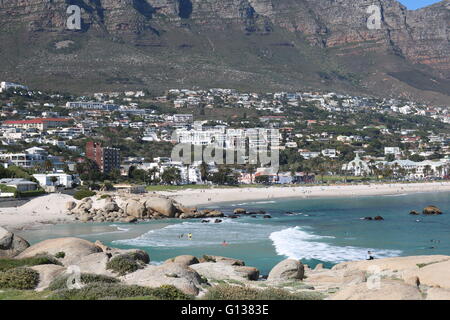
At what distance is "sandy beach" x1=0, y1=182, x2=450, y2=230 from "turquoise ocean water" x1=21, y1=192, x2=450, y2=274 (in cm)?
405

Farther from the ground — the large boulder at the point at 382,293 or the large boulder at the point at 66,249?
the large boulder at the point at 382,293

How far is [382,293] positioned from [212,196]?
81997 mm

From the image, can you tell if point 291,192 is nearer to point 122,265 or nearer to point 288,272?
point 288,272

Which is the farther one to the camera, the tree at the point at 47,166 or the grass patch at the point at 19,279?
the tree at the point at 47,166

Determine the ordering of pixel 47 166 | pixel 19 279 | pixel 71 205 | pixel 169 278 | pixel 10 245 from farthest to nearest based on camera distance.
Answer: pixel 47 166 < pixel 71 205 < pixel 10 245 < pixel 19 279 < pixel 169 278

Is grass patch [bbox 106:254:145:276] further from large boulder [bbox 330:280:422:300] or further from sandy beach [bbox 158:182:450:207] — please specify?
sandy beach [bbox 158:182:450:207]

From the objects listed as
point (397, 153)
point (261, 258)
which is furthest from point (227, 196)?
point (397, 153)

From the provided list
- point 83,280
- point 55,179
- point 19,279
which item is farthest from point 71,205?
point 83,280

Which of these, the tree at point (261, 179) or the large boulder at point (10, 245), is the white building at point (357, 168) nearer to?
the tree at point (261, 179)

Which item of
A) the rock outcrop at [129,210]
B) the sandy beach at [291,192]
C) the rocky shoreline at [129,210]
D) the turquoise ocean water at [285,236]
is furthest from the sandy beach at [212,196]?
the turquoise ocean water at [285,236]

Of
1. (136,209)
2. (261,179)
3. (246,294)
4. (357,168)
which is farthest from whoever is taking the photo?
(357,168)

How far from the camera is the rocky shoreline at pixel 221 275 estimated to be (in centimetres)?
1815

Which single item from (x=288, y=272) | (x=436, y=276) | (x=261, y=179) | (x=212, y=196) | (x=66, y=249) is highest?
(x=261, y=179)

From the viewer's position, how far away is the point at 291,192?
368 ft
